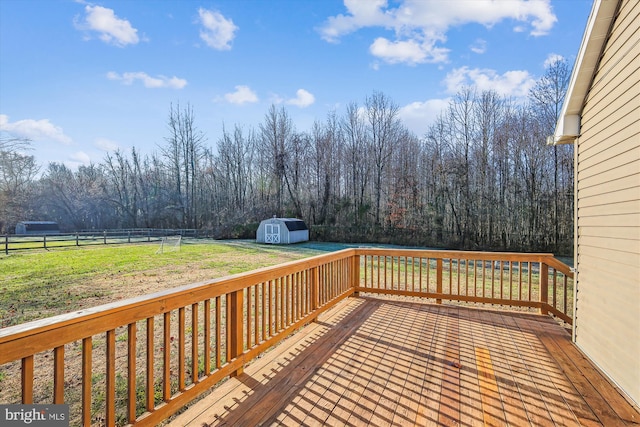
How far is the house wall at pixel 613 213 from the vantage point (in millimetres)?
2299

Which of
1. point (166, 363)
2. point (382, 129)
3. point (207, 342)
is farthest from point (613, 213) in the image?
point (382, 129)

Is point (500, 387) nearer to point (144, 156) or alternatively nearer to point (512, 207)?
point (512, 207)

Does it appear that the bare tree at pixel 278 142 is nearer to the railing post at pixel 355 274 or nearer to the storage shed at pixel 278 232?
the storage shed at pixel 278 232

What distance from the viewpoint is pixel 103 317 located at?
1.45 metres

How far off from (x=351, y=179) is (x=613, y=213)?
68.7 ft

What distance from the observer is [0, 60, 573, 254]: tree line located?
1512 cm

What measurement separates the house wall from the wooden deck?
1.06ft

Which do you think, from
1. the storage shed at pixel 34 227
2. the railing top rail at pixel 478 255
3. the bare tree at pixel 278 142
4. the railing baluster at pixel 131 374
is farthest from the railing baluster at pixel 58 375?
the storage shed at pixel 34 227

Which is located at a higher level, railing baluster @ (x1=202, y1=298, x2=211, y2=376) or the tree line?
the tree line

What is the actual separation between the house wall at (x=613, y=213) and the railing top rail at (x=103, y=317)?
302 cm

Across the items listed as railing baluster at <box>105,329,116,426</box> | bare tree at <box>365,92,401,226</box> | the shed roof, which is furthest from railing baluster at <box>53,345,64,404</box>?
bare tree at <box>365,92,401,226</box>

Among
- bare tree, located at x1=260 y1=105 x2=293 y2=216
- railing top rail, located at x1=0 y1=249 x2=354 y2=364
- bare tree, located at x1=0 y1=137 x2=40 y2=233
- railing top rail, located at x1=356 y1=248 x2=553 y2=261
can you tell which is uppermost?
bare tree, located at x1=260 y1=105 x2=293 y2=216

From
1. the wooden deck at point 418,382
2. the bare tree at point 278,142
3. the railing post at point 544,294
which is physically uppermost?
the bare tree at point 278,142

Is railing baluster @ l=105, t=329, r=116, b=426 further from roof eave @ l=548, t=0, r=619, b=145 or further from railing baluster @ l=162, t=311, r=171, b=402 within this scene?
roof eave @ l=548, t=0, r=619, b=145
